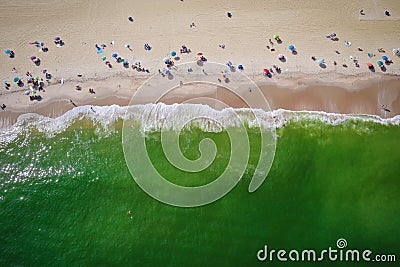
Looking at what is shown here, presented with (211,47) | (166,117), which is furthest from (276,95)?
(166,117)

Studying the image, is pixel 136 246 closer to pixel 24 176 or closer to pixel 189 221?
pixel 189 221

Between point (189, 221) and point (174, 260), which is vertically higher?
point (189, 221)

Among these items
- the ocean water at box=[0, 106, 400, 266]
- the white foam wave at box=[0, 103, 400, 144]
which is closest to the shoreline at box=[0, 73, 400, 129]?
the white foam wave at box=[0, 103, 400, 144]

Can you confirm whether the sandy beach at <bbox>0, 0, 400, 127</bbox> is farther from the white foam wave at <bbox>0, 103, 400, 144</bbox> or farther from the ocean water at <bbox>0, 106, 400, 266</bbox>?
the ocean water at <bbox>0, 106, 400, 266</bbox>

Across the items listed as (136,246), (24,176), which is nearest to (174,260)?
(136,246)

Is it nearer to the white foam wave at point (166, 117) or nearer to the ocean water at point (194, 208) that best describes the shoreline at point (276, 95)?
the white foam wave at point (166, 117)

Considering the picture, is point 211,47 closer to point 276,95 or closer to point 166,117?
point 276,95
